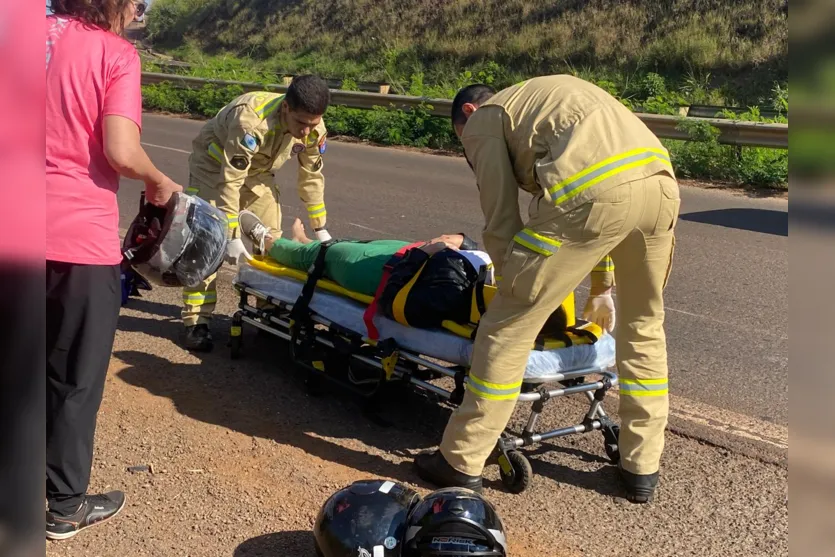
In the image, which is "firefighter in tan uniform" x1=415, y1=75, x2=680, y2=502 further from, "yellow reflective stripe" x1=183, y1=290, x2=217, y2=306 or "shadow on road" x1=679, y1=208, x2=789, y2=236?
"shadow on road" x1=679, y1=208, x2=789, y2=236

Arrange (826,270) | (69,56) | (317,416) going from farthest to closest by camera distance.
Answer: (317,416)
(69,56)
(826,270)

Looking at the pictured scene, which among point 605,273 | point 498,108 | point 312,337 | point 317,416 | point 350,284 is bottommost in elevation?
point 317,416

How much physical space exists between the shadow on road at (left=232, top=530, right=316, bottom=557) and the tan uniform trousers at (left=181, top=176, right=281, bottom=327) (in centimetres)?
234

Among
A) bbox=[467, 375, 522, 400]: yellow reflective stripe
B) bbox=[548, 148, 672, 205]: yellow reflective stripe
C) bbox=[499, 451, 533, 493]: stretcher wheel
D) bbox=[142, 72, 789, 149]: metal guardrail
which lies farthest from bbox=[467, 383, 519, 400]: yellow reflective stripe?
bbox=[142, 72, 789, 149]: metal guardrail

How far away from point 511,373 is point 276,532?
113 centimetres

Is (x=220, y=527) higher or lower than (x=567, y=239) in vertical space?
lower

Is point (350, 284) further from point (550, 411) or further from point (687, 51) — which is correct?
point (687, 51)

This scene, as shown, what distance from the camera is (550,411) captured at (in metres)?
4.77

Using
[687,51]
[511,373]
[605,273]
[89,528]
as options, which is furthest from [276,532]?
[687,51]

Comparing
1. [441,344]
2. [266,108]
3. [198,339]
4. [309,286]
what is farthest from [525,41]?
[441,344]

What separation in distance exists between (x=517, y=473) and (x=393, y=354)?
2.75 ft

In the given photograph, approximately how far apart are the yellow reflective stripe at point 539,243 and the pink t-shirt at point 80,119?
1.52m

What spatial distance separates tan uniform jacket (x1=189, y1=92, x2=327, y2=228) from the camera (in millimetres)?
5555

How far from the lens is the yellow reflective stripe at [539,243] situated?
3.44 meters
